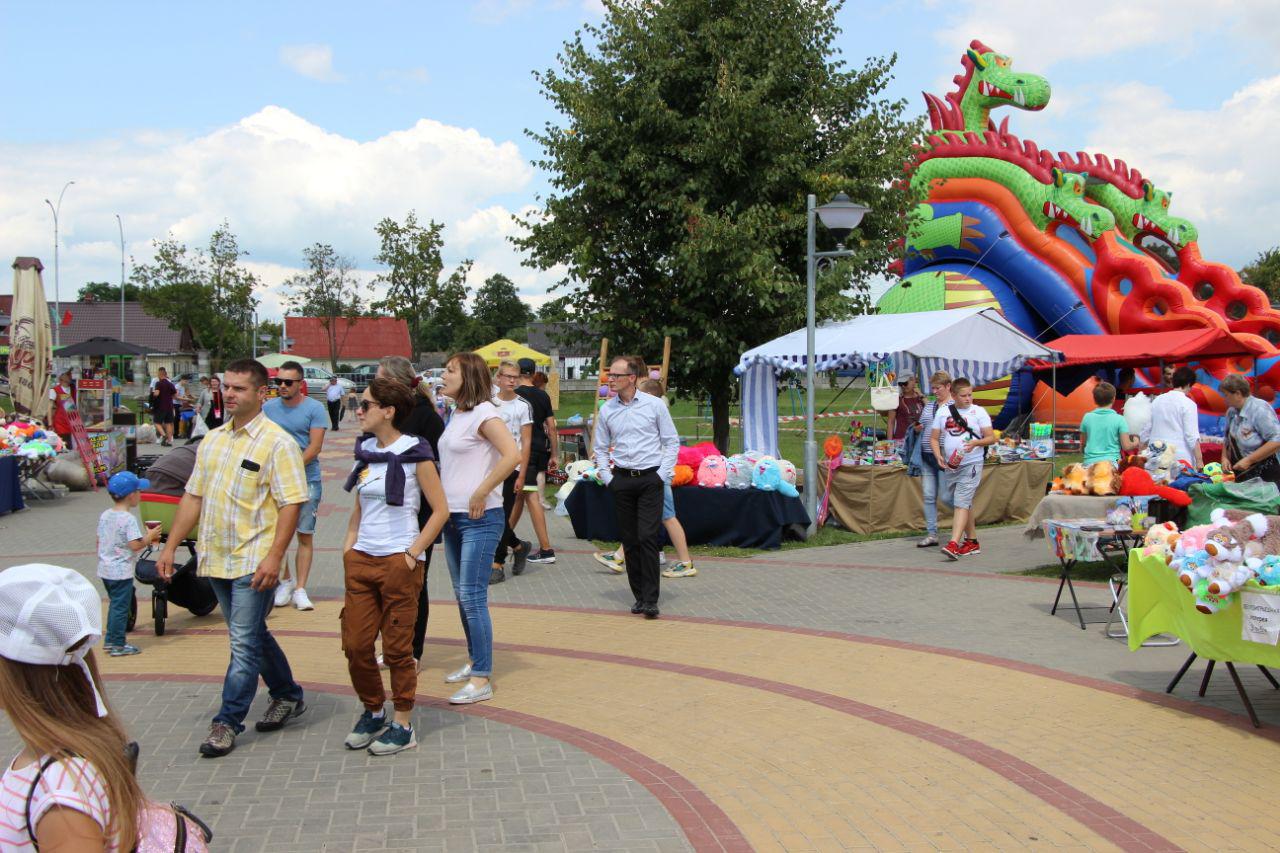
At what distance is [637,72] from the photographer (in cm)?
1723

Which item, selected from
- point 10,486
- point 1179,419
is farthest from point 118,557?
point 1179,419

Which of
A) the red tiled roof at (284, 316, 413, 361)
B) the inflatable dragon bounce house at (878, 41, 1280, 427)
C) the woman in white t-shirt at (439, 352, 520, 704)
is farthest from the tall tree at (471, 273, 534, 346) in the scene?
the woman in white t-shirt at (439, 352, 520, 704)

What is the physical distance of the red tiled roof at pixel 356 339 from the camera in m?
89.5

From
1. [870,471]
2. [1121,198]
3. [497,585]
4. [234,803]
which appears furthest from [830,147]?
[234,803]

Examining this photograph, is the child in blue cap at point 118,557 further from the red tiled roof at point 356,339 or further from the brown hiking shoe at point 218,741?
the red tiled roof at point 356,339

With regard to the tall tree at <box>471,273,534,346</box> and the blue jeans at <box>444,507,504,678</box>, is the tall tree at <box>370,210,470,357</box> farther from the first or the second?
the tall tree at <box>471,273,534,346</box>

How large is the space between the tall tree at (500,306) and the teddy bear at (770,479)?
114704mm

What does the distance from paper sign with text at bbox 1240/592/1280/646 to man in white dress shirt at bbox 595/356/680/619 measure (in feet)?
13.1

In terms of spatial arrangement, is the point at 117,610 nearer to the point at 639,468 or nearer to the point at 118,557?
the point at 118,557

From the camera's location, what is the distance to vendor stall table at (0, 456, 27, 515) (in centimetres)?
1426

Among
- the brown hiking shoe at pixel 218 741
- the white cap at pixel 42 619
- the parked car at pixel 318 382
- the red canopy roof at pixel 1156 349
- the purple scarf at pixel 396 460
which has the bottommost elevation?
the brown hiking shoe at pixel 218 741

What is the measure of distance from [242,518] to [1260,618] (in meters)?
4.85

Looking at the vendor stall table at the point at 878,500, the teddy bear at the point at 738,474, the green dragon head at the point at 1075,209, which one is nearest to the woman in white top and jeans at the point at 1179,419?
the vendor stall table at the point at 878,500

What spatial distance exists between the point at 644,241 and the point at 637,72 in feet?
8.48
